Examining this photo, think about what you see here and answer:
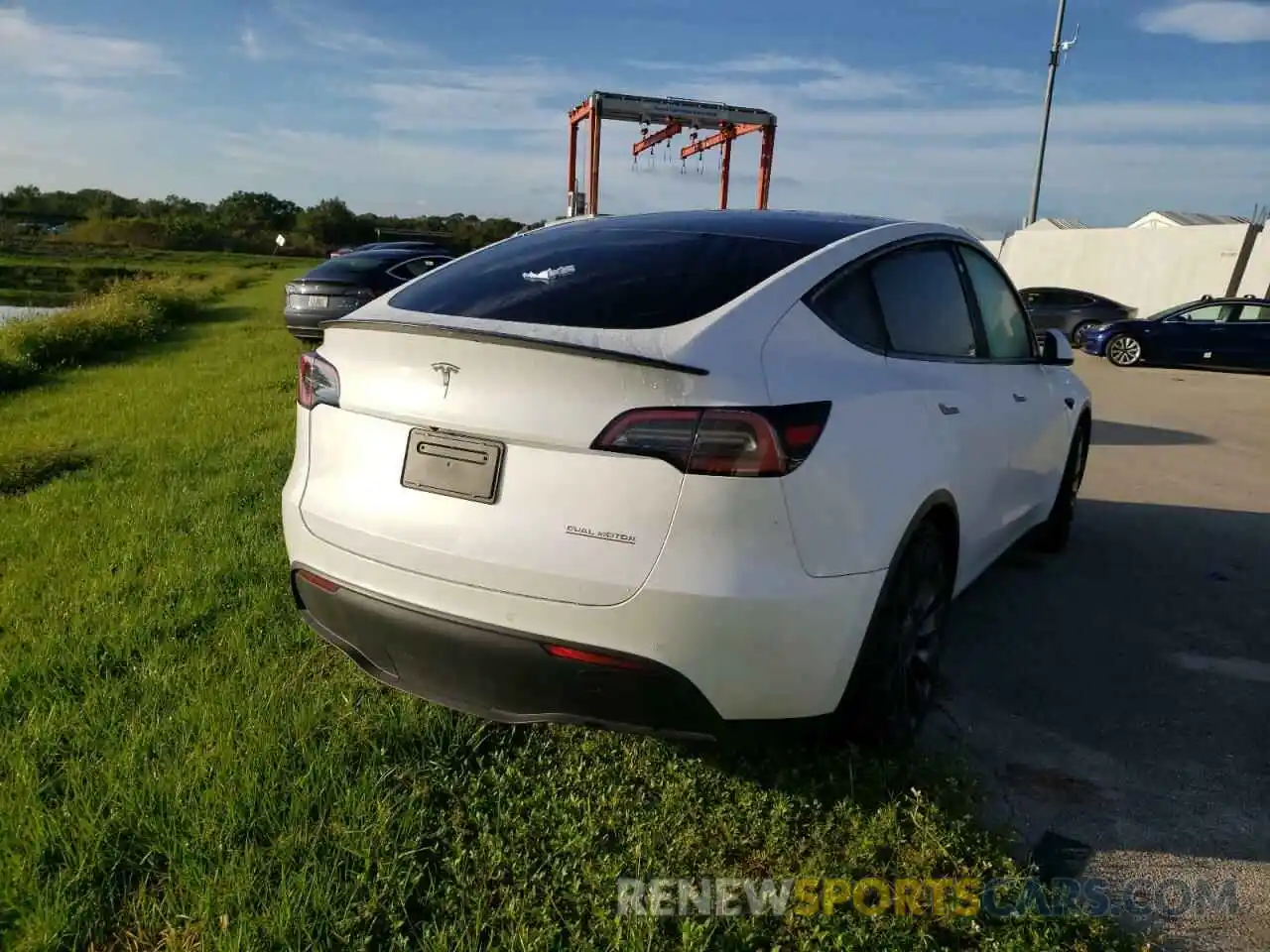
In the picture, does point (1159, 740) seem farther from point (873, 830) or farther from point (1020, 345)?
point (1020, 345)

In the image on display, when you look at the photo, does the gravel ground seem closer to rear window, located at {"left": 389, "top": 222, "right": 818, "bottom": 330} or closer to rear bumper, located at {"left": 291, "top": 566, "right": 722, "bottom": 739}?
rear bumper, located at {"left": 291, "top": 566, "right": 722, "bottom": 739}

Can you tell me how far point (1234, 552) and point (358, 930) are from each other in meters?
5.22

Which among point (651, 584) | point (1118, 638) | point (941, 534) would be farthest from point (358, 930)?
point (1118, 638)

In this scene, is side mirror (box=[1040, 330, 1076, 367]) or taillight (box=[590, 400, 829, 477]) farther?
side mirror (box=[1040, 330, 1076, 367])

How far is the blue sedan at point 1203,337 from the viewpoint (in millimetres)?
16203

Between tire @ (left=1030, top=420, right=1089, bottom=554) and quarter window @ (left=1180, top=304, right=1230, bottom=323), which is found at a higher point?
tire @ (left=1030, top=420, right=1089, bottom=554)

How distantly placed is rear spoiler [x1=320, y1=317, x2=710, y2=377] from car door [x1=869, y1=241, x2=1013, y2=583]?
938mm

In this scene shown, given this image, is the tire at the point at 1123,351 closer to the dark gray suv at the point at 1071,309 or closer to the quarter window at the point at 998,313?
the dark gray suv at the point at 1071,309

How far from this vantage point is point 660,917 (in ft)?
7.31

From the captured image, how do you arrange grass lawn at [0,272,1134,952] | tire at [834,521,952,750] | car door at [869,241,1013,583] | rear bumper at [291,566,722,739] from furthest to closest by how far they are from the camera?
car door at [869,241,1013,583]
tire at [834,521,952,750]
rear bumper at [291,566,722,739]
grass lawn at [0,272,1134,952]

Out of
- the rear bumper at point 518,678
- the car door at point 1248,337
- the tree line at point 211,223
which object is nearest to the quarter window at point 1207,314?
the car door at point 1248,337

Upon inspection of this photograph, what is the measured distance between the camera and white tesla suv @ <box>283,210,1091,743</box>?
2.24 m

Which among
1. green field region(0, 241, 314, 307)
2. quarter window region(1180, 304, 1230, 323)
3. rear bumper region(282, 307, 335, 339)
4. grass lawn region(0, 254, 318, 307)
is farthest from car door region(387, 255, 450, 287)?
green field region(0, 241, 314, 307)

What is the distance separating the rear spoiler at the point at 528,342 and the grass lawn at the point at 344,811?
4.02 ft
